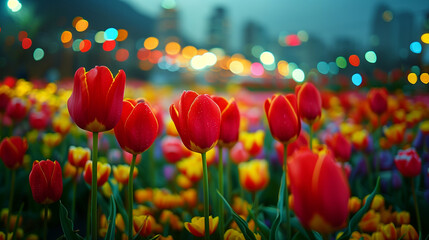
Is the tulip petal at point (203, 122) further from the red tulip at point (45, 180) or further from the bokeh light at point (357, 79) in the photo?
the bokeh light at point (357, 79)

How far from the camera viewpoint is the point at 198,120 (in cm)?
91

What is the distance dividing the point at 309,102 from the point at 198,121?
55 cm

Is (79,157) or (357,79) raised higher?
(357,79)

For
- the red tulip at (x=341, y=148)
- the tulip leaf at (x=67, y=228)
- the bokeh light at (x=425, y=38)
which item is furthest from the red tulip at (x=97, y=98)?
the bokeh light at (x=425, y=38)

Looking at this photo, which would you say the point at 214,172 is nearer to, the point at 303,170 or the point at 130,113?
the point at 130,113

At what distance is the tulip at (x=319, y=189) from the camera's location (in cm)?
58

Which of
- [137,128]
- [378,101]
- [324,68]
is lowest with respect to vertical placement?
[137,128]

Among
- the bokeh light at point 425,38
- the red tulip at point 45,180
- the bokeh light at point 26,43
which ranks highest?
the bokeh light at point 26,43

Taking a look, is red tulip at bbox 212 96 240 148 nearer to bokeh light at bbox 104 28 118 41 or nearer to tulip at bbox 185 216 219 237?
tulip at bbox 185 216 219 237

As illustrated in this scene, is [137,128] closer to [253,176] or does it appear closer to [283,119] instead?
[283,119]

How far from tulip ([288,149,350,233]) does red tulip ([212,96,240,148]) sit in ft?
1.70

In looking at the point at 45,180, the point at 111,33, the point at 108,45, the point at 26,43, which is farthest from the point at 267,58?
the point at 45,180

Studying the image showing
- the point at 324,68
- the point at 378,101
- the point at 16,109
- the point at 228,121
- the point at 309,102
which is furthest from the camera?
the point at 324,68

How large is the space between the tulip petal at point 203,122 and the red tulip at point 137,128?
12 centimetres
